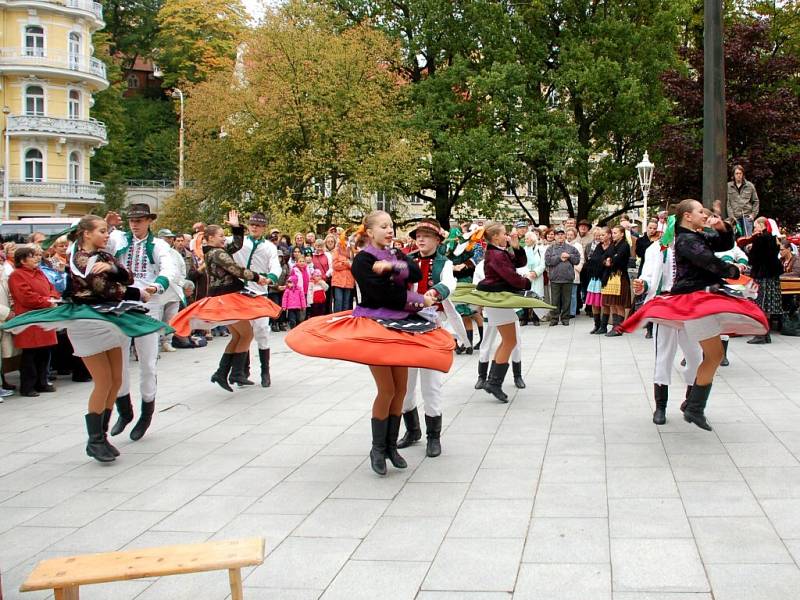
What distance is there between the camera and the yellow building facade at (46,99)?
50906mm

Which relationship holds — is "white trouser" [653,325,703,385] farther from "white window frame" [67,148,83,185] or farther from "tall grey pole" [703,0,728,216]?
"white window frame" [67,148,83,185]

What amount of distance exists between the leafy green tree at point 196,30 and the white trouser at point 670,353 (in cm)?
5462

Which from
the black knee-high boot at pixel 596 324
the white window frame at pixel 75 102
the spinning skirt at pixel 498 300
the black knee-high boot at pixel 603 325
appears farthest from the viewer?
the white window frame at pixel 75 102

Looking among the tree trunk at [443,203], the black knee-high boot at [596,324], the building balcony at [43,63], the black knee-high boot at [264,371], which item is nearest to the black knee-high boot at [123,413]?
the black knee-high boot at [264,371]

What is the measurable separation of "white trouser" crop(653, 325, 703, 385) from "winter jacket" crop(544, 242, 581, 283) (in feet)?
34.0

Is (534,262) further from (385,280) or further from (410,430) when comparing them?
(385,280)

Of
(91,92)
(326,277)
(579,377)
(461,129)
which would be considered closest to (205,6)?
(91,92)

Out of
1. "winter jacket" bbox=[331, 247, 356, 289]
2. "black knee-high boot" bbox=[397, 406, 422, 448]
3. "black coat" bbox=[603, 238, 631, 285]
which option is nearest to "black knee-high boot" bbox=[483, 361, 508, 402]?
"black knee-high boot" bbox=[397, 406, 422, 448]

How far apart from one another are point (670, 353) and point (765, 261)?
7.93 m

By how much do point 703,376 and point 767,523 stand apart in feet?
8.06

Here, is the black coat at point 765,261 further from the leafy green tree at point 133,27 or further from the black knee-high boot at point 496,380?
the leafy green tree at point 133,27

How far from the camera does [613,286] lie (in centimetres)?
1678

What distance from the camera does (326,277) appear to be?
2005 centimetres

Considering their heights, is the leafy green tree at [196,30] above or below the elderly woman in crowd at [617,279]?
above
